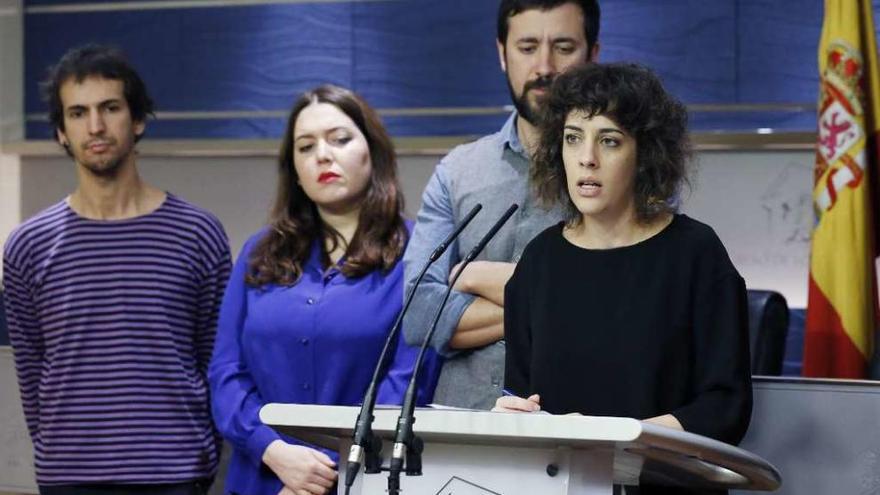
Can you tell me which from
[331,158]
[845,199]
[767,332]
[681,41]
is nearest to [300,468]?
[331,158]

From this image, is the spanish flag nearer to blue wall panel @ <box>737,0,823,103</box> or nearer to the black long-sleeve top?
blue wall panel @ <box>737,0,823,103</box>

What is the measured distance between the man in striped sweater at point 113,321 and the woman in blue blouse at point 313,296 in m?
0.29

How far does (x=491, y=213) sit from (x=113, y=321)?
104 centimetres

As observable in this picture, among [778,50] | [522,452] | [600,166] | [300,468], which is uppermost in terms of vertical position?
[778,50]

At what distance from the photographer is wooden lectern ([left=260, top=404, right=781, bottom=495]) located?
1817mm

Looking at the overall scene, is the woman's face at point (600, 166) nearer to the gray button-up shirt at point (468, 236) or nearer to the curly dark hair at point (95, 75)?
the gray button-up shirt at point (468, 236)

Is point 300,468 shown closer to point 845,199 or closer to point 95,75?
point 95,75

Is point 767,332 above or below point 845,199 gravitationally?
below

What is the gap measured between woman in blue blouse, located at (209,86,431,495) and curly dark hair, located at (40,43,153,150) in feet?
1.87

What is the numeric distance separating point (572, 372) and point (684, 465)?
30 centimetres

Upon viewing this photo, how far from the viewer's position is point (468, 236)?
290cm

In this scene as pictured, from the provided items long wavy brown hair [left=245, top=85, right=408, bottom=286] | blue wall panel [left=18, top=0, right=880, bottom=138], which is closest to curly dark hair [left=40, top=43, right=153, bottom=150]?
long wavy brown hair [left=245, top=85, right=408, bottom=286]

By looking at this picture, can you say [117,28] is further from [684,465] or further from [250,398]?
[684,465]

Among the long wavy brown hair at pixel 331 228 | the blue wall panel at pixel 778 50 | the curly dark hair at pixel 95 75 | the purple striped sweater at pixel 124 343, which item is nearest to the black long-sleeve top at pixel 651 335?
the long wavy brown hair at pixel 331 228
